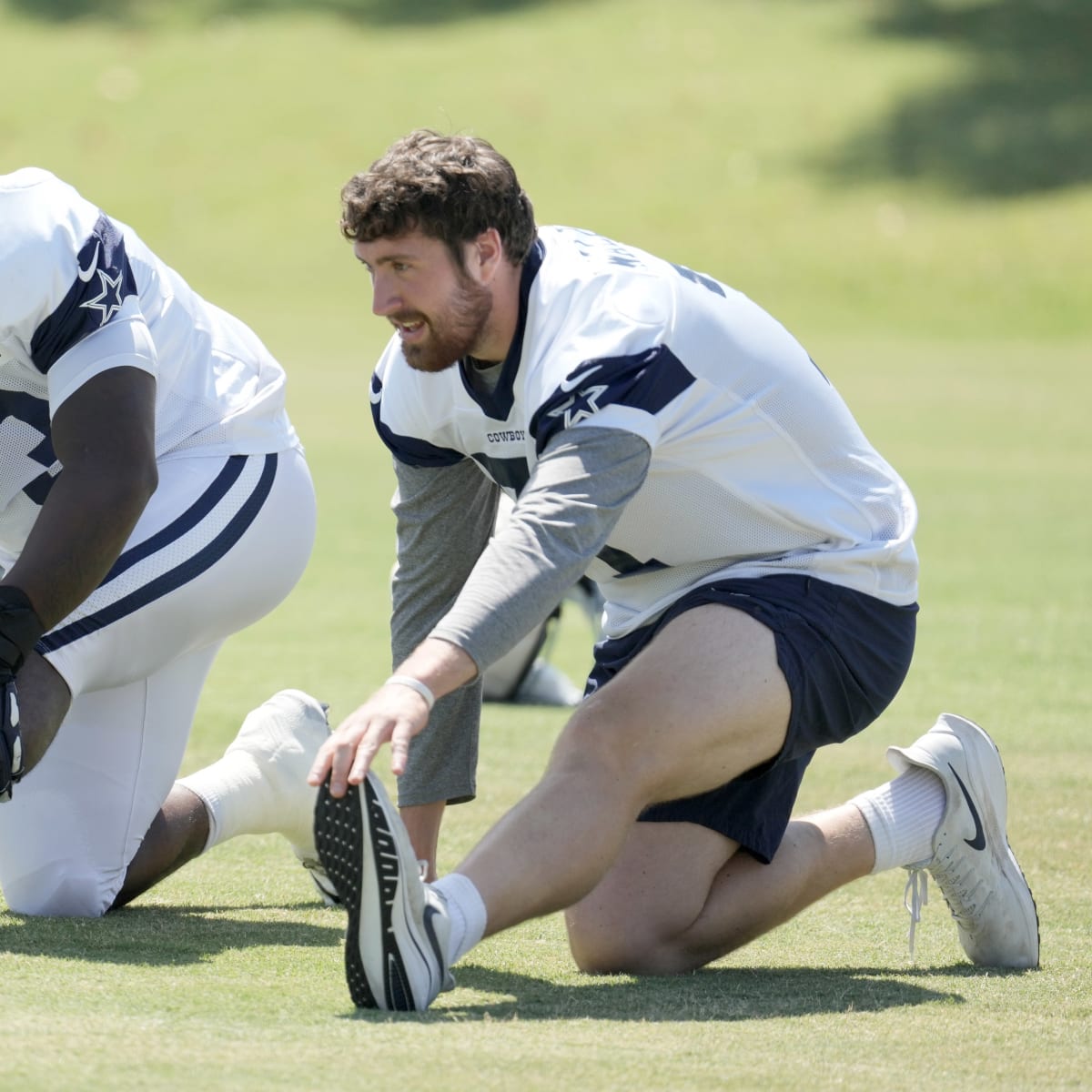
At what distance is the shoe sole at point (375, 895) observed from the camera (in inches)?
113

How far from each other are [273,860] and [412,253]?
1.88 m

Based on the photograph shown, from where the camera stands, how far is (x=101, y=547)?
3459mm

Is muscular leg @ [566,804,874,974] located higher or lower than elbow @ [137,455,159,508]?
lower

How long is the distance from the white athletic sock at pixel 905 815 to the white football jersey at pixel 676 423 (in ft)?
1.22

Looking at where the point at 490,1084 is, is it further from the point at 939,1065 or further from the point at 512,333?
the point at 512,333

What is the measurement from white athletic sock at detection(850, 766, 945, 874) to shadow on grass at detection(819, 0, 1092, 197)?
27.8 meters

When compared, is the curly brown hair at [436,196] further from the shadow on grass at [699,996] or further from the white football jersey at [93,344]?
the shadow on grass at [699,996]

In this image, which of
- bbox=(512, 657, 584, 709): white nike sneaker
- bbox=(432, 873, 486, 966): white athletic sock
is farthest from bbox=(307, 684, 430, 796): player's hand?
bbox=(512, 657, 584, 709): white nike sneaker

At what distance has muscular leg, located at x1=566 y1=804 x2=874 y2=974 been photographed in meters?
3.48

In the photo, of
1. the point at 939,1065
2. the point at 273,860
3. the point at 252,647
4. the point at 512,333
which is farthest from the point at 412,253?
the point at 252,647

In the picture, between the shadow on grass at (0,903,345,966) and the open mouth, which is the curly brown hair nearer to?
the open mouth

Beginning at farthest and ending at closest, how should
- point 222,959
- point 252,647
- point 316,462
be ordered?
point 316,462 → point 252,647 → point 222,959

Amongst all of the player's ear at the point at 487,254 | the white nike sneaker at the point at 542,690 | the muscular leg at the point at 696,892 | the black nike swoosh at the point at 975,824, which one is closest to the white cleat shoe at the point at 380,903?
the muscular leg at the point at 696,892

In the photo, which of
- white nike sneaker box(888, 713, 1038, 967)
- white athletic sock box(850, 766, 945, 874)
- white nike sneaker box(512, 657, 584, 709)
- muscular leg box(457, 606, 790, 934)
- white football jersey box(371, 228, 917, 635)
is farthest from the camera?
white nike sneaker box(512, 657, 584, 709)
